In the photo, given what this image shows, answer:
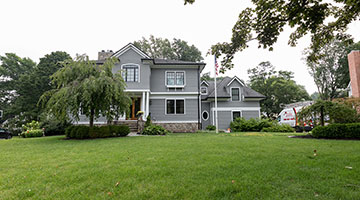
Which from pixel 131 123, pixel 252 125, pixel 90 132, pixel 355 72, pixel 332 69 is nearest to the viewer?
pixel 90 132

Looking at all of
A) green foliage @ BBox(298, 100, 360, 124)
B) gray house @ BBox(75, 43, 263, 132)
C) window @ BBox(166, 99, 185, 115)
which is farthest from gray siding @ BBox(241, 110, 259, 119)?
green foliage @ BBox(298, 100, 360, 124)

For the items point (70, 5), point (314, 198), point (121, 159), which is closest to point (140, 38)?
point (70, 5)

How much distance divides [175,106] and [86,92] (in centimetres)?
959

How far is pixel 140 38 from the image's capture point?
1236 inches

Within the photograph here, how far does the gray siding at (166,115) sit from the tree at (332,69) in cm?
1974

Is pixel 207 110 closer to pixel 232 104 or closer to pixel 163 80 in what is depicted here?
pixel 232 104

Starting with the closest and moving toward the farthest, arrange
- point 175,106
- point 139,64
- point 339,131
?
point 339,131 < point 139,64 < point 175,106

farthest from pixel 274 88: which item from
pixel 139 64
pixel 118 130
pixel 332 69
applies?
pixel 118 130

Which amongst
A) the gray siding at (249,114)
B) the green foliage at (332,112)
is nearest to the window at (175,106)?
the gray siding at (249,114)

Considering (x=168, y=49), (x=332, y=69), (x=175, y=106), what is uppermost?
(x=168, y=49)

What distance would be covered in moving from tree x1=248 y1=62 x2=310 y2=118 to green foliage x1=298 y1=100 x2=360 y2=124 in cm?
2210

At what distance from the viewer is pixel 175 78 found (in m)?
18.1

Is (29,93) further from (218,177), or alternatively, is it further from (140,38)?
(218,177)

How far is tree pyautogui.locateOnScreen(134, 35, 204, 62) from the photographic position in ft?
103
